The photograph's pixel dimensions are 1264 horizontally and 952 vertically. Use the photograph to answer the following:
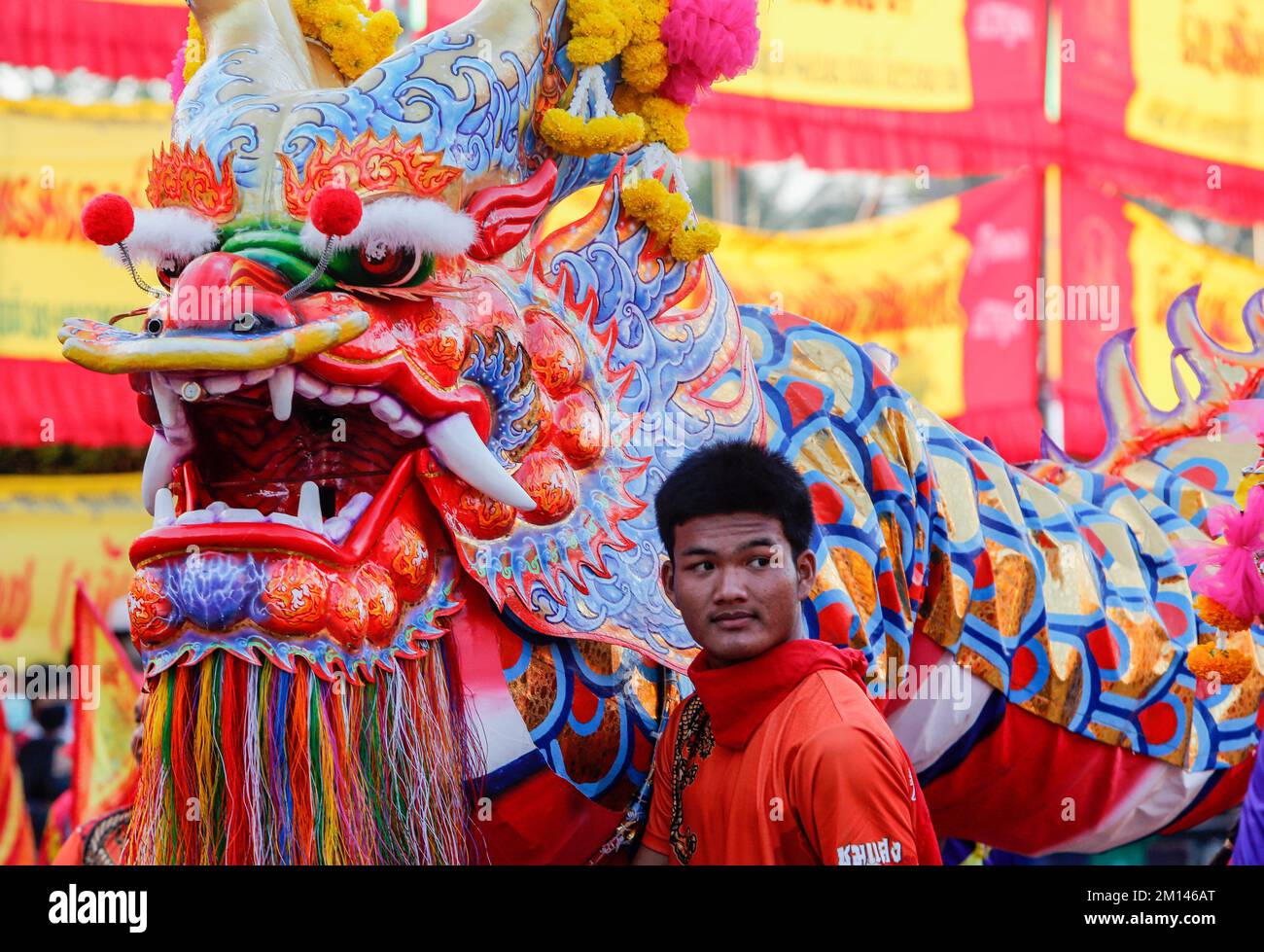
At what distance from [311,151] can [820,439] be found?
0.98 m

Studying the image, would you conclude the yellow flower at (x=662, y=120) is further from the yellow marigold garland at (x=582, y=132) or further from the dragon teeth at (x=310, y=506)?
the dragon teeth at (x=310, y=506)

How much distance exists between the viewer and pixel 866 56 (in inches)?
189

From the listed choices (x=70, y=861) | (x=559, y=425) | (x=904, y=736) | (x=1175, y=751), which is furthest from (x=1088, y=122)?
(x=70, y=861)

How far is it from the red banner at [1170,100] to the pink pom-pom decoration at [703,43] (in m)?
2.68

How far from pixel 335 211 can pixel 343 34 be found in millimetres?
712

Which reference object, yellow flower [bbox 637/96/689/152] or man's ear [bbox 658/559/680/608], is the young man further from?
yellow flower [bbox 637/96/689/152]

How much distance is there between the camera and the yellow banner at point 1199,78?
5.02 metres

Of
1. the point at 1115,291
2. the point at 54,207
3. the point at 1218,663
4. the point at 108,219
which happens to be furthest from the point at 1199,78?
the point at 108,219

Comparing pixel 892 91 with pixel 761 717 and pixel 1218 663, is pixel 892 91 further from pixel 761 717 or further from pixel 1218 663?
pixel 761 717

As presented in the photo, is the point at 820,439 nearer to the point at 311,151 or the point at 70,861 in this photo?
the point at 311,151

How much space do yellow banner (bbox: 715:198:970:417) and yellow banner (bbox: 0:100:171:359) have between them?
177 cm

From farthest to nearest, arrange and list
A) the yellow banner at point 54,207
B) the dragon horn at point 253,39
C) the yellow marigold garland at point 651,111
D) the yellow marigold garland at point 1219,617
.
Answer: the yellow banner at point 54,207
the yellow marigold garland at point 651,111
the yellow marigold garland at point 1219,617
the dragon horn at point 253,39

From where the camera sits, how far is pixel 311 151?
6.71ft

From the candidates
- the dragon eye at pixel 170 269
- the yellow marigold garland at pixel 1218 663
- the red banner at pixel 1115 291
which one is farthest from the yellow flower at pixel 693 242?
the red banner at pixel 1115 291
